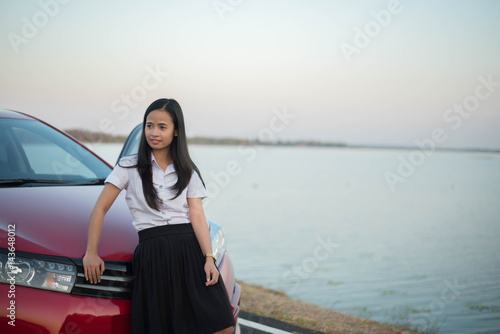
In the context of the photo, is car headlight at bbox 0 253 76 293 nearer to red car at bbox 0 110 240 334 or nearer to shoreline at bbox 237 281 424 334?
red car at bbox 0 110 240 334

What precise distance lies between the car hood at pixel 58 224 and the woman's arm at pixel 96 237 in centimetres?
5

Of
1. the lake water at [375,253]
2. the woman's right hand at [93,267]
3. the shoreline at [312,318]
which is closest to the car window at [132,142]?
the lake water at [375,253]

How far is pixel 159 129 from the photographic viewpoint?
241cm

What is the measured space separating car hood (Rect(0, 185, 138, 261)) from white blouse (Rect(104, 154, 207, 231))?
0.12 m

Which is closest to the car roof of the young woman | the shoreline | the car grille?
the young woman

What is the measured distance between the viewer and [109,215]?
2.44 m

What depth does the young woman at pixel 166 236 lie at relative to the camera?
2125 mm

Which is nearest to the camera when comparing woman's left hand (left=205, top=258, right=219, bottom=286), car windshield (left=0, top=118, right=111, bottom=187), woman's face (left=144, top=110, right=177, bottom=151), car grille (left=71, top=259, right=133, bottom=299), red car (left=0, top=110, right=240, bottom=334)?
red car (left=0, top=110, right=240, bottom=334)

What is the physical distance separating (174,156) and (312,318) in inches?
117

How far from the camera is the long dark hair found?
2350mm

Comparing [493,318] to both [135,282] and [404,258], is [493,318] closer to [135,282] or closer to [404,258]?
[404,258]

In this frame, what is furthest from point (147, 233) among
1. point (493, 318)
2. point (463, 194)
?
point (463, 194)

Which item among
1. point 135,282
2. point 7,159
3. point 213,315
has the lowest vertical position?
point 213,315

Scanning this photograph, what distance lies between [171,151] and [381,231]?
51.1ft
